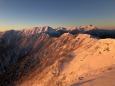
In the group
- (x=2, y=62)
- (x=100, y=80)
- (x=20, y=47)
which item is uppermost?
(x=100, y=80)

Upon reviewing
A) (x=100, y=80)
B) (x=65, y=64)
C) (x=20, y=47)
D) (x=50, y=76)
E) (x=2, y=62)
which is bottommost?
(x=2, y=62)

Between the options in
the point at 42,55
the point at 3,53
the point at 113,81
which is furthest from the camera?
the point at 3,53

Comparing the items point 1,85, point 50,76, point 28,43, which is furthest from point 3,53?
point 50,76

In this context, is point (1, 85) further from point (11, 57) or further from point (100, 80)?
point (100, 80)

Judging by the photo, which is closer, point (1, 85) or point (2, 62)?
point (1, 85)

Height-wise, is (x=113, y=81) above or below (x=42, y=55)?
above

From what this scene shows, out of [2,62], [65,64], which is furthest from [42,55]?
[2,62]

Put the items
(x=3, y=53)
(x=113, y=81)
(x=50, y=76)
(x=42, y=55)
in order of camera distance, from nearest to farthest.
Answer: (x=113, y=81) → (x=50, y=76) → (x=42, y=55) → (x=3, y=53)

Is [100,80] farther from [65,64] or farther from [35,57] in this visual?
[35,57]

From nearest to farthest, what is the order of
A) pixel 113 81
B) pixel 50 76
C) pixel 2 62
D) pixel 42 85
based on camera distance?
pixel 113 81 → pixel 42 85 → pixel 50 76 → pixel 2 62
